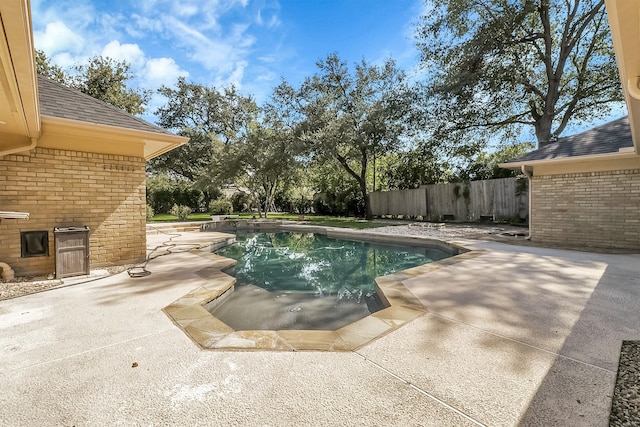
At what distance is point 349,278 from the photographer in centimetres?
612

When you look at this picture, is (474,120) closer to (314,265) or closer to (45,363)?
(314,265)

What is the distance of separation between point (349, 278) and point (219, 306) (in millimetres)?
2944

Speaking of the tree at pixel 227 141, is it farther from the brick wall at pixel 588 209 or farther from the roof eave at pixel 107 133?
the brick wall at pixel 588 209

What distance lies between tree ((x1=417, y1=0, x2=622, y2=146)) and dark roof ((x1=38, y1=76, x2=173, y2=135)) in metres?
12.3

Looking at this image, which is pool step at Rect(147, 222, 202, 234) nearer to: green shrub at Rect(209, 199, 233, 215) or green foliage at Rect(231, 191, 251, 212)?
green shrub at Rect(209, 199, 233, 215)

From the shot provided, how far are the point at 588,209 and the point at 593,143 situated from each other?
1776 mm

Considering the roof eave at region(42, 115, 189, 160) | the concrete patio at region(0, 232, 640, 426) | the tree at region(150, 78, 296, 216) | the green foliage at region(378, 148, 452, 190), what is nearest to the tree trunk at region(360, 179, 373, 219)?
the green foliage at region(378, 148, 452, 190)

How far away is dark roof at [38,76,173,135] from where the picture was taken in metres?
4.70

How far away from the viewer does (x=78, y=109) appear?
506 centimetres

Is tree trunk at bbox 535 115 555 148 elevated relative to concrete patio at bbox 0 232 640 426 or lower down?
elevated

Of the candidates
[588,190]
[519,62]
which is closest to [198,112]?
[519,62]

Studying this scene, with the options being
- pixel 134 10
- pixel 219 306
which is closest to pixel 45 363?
pixel 219 306

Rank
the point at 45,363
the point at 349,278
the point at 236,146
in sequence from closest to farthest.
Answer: the point at 45,363, the point at 349,278, the point at 236,146

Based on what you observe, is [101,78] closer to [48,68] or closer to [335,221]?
[48,68]
